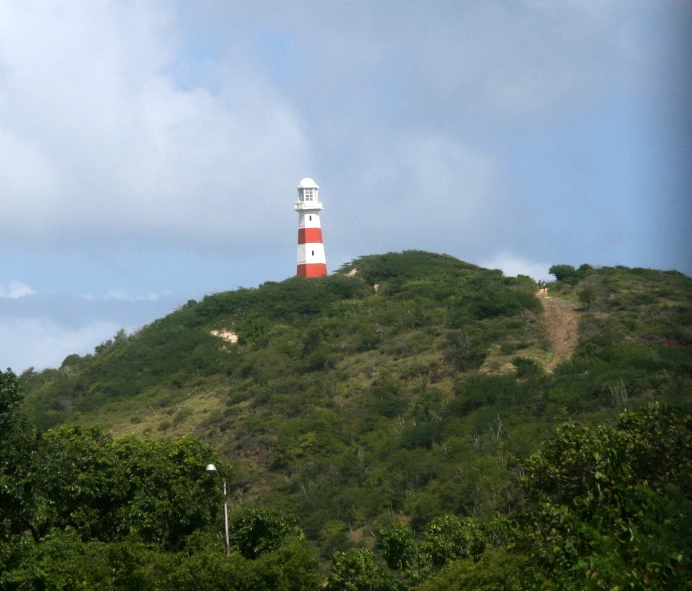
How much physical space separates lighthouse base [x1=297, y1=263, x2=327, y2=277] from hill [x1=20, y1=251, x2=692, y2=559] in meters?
1.43

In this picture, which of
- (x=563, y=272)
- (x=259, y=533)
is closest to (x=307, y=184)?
(x=563, y=272)

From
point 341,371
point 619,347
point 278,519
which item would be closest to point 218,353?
point 341,371

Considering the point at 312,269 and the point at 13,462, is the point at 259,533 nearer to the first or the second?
the point at 13,462

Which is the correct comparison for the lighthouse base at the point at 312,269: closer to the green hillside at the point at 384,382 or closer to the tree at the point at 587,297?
the green hillside at the point at 384,382

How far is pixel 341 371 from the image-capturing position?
5562 centimetres

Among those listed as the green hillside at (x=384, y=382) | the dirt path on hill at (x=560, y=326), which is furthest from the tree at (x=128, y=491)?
the dirt path on hill at (x=560, y=326)

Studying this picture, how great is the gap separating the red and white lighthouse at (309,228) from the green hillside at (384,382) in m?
1.54

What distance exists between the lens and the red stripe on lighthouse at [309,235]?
66750mm

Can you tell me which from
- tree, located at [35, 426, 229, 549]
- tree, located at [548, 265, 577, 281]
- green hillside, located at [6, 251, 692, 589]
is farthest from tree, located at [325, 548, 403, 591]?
tree, located at [548, 265, 577, 281]

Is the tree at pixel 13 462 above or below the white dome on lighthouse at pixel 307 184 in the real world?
below

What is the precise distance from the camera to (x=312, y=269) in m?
69.8

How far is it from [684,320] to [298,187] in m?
25.7

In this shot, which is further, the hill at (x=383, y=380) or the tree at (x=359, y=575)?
the hill at (x=383, y=380)

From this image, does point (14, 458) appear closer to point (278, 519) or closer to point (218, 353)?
point (278, 519)
